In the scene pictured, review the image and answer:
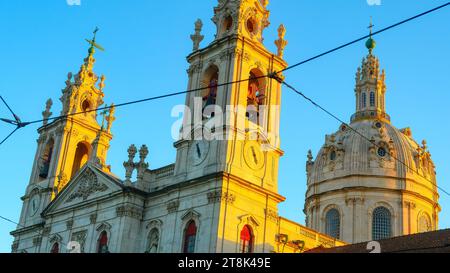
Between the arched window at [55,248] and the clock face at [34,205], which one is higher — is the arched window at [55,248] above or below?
below

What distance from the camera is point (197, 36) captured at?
42375mm

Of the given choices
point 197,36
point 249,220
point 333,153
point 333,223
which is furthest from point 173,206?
point 333,153

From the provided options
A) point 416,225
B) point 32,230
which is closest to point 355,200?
point 416,225

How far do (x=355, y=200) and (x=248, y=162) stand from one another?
68.2 ft

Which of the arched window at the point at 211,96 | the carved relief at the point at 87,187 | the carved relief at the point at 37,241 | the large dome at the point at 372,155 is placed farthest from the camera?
the large dome at the point at 372,155

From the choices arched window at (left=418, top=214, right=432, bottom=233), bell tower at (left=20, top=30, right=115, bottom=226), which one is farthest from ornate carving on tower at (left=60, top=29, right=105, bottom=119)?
arched window at (left=418, top=214, right=432, bottom=233)

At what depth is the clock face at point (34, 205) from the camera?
1919 inches

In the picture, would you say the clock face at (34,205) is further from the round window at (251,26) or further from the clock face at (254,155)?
the round window at (251,26)

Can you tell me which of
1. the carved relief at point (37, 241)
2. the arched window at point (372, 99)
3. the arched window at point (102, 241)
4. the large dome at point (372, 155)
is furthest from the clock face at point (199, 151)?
the arched window at point (372, 99)

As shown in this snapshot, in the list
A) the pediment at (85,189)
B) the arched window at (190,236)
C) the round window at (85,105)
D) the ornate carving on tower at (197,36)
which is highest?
the ornate carving on tower at (197,36)

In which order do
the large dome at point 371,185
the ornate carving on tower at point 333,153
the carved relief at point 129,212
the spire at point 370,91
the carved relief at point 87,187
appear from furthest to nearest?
the spire at point 370,91, the ornate carving on tower at point 333,153, the large dome at point 371,185, the carved relief at point 87,187, the carved relief at point 129,212

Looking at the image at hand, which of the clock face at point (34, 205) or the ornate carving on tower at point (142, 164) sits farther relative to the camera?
the clock face at point (34, 205)

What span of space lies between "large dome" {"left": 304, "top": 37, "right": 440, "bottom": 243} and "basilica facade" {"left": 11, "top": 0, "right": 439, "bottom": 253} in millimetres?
781

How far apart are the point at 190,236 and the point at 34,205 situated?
17.3m
